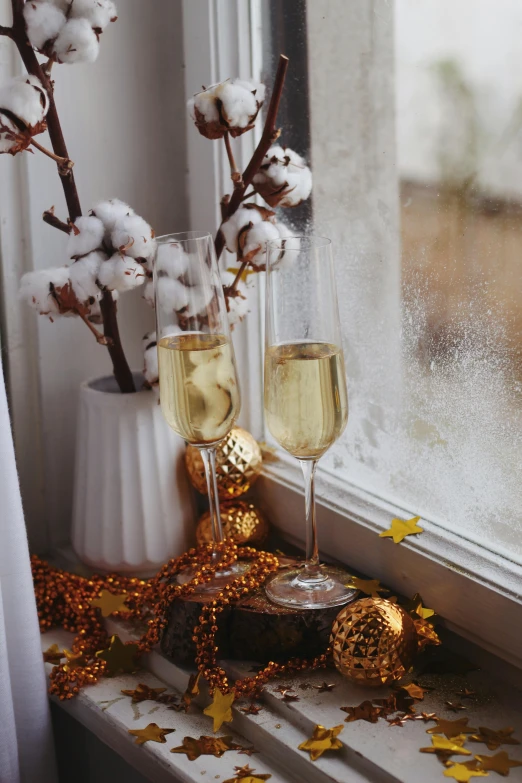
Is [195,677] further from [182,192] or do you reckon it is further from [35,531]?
[182,192]

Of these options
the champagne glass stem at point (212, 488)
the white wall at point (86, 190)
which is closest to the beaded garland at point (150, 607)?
the champagne glass stem at point (212, 488)

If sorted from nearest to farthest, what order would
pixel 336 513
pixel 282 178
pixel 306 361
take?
pixel 306 361 → pixel 282 178 → pixel 336 513

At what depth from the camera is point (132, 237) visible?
90 cm

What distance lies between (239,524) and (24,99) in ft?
1.77

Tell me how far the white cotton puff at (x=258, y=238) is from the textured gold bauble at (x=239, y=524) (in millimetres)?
330

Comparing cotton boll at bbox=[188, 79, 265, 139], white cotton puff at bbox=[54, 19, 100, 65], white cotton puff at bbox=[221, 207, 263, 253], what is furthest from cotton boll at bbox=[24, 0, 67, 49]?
white cotton puff at bbox=[221, 207, 263, 253]

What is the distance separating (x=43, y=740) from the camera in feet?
3.14

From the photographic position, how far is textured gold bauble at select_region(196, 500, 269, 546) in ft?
3.56

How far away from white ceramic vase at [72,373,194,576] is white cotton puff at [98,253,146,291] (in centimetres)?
18

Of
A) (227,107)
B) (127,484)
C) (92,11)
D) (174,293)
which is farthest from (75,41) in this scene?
(127,484)

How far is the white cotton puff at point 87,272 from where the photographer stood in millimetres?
904

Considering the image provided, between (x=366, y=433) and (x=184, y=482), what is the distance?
9.2 inches

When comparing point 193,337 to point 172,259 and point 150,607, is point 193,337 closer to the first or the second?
point 172,259

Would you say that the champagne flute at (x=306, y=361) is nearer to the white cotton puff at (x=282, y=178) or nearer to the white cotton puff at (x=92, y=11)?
the white cotton puff at (x=282, y=178)
